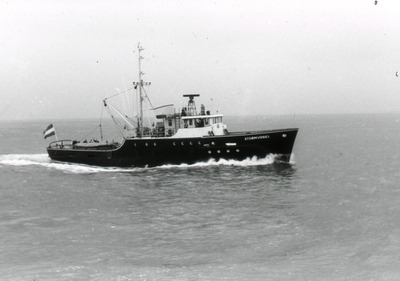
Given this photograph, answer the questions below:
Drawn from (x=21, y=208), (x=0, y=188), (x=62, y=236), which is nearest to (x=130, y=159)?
(x=0, y=188)

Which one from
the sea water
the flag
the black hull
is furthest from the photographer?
the flag

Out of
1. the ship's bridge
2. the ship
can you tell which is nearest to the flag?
the ship

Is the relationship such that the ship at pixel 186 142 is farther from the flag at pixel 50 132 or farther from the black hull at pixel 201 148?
the flag at pixel 50 132

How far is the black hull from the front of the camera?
35094mm

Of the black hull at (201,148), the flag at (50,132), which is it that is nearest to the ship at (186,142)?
the black hull at (201,148)

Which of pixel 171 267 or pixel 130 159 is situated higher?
pixel 130 159

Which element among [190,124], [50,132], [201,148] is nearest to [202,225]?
[201,148]

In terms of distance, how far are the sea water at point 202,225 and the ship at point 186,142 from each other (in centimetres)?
168

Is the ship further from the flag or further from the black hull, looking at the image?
the flag

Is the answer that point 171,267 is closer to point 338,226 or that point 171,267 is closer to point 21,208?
point 338,226

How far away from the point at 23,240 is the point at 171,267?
814cm

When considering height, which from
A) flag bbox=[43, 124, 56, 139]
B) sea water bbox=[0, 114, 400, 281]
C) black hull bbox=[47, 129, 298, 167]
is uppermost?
flag bbox=[43, 124, 56, 139]

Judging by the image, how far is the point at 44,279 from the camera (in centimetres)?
1248

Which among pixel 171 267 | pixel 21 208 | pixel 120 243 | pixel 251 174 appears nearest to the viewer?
pixel 171 267
